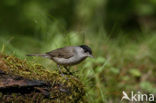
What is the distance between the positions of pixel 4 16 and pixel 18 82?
8.49 meters

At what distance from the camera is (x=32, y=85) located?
3348mm

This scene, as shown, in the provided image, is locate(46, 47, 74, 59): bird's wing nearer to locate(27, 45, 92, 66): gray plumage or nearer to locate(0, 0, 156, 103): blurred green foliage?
locate(27, 45, 92, 66): gray plumage

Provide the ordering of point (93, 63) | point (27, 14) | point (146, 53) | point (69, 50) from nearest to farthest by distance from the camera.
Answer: point (69, 50) → point (93, 63) → point (146, 53) → point (27, 14)

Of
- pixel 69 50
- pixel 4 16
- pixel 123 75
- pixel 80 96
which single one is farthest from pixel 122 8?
pixel 80 96

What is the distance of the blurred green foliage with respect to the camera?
5.18 m

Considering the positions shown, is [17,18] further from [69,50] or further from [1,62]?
[1,62]

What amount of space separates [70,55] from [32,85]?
1382 millimetres

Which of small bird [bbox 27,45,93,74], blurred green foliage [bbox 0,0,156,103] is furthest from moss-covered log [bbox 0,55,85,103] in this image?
small bird [bbox 27,45,93,74]

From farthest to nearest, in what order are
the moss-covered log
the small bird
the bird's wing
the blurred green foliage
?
1. the blurred green foliage
2. the bird's wing
3. the small bird
4. the moss-covered log

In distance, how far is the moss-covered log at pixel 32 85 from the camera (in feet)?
10.6

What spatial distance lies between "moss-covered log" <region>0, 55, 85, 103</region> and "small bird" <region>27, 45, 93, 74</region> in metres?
0.59

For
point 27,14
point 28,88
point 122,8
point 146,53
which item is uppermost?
point 122,8

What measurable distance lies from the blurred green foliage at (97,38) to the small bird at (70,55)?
0.17 metres

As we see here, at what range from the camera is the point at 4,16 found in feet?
36.8
